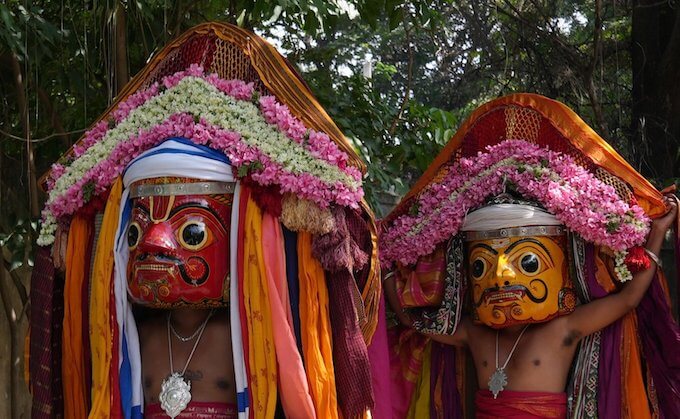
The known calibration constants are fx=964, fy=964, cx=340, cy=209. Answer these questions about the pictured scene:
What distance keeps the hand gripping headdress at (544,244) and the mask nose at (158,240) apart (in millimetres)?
1233

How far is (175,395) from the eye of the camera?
326cm

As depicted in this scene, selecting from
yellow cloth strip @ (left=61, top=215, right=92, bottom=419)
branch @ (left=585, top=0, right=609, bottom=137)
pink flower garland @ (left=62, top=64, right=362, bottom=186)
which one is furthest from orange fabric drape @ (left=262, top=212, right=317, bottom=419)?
branch @ (left=585, top=0, right=609, bottom=137)

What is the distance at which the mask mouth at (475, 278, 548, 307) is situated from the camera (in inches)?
147

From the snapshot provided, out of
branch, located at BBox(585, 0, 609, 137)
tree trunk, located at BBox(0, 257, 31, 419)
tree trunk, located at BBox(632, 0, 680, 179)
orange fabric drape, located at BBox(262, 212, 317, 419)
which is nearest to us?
orange fabric drape, located at BBox(262, 212, 317, 419)

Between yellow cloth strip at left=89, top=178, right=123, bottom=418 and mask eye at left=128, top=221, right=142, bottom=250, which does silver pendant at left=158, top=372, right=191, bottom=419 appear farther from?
mask eye at left=128, top=221, right=142, bottom=250

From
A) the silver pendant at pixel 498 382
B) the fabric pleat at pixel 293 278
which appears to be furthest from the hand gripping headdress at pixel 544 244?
the fabric pleat at pixel 293 278

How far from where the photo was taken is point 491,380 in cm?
391

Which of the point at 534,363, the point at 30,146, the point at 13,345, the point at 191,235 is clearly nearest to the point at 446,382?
the point at 534,363

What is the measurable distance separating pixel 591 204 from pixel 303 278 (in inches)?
48.7

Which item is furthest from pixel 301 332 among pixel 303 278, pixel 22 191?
pixel 22 191

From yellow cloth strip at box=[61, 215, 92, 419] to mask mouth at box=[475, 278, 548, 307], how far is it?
5.08 ft

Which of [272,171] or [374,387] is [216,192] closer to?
[272,171]

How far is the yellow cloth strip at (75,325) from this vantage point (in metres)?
3.46

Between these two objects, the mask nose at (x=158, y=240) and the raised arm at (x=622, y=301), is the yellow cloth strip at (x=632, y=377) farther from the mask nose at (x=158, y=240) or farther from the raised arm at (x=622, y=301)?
the mask nose at (x=158, y=240)
